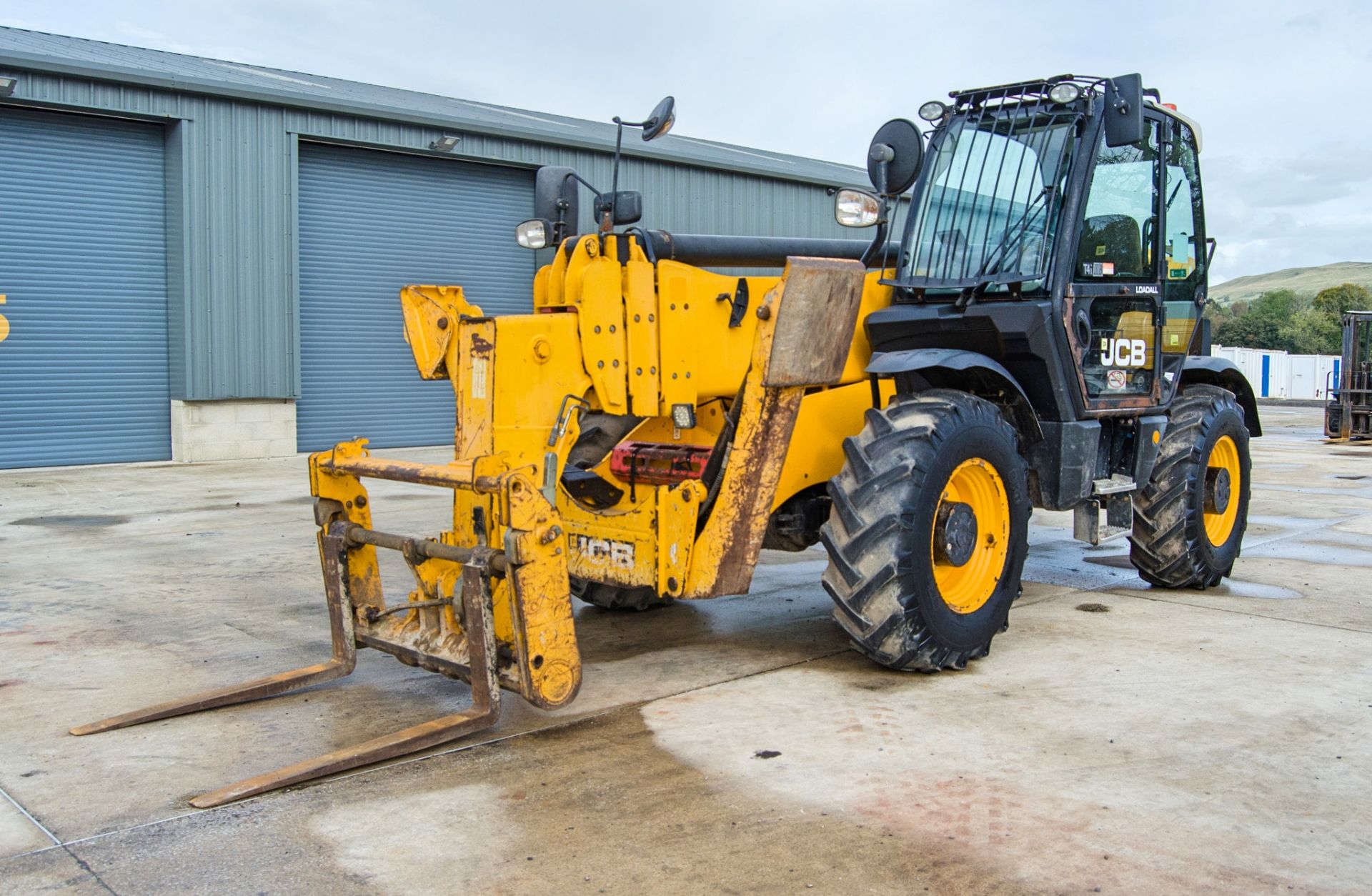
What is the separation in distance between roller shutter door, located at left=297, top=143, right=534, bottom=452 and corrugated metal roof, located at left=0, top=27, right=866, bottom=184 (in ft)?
2.76

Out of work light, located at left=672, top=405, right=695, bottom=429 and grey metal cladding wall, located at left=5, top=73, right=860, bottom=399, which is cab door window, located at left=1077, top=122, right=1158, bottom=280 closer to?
work light, located at left=672, top=405, right=695, bottom=429

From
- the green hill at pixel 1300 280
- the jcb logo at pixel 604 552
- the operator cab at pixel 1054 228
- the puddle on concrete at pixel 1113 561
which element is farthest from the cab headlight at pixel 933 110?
the green hill at pixel 1300 280

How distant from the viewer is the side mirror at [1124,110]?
5.97 metres

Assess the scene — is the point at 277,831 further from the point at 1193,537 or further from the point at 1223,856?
the point at 1193,537

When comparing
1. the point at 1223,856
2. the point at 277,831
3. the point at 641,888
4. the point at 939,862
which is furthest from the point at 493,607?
the point at 1223,856

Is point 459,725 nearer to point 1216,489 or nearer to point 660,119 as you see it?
point 660,119

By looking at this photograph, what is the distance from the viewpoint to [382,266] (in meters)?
18.7

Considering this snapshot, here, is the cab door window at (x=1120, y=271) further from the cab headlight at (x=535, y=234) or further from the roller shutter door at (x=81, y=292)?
the roller shutter door at (x=81, y=292)

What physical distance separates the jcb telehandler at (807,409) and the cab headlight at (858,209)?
0.05ft

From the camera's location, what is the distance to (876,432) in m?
5.27

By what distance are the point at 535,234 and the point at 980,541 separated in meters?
2.61

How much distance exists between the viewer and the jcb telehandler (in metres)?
4.79

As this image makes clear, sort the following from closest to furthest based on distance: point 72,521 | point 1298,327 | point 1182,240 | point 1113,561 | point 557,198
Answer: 1. point 557,198
2. point 1182,240
3. point 1113,561
4. point 72,521
5. point 1298,327

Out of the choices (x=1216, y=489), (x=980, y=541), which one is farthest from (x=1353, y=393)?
(x=980, y=541)
